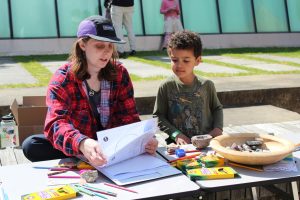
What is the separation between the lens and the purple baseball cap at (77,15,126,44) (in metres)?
2.69

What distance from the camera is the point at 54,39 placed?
1180 centimetres

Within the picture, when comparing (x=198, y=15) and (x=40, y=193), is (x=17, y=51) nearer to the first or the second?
(x=198, y=15)

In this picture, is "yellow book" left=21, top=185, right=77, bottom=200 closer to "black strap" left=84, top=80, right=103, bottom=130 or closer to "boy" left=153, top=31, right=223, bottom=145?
"black strap" left=84, top=80, right=103, bottom=130

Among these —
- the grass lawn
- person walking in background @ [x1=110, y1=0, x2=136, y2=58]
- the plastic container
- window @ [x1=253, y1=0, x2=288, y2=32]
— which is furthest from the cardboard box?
window @ [x1=253, y1=0, x2=288, y2=32]

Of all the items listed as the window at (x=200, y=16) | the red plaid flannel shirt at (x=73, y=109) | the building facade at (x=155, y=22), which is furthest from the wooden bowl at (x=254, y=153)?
the window at (x=200, y=16)

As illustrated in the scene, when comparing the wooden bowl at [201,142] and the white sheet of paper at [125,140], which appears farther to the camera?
the wooden bowl at [201,142]

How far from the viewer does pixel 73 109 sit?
2.83 m

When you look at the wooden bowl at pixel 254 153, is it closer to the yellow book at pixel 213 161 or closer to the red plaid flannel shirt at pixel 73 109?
the yellow book at pixel 213 161

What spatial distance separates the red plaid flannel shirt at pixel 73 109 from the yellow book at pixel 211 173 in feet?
1.95

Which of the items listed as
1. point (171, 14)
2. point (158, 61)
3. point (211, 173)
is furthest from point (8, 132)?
point (171, 14)

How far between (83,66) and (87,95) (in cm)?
18

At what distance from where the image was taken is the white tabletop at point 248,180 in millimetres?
2102

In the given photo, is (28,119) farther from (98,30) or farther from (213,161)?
(213,161)

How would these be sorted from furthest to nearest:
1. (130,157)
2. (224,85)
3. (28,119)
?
(224,85) → (28,119) → (130,157)
